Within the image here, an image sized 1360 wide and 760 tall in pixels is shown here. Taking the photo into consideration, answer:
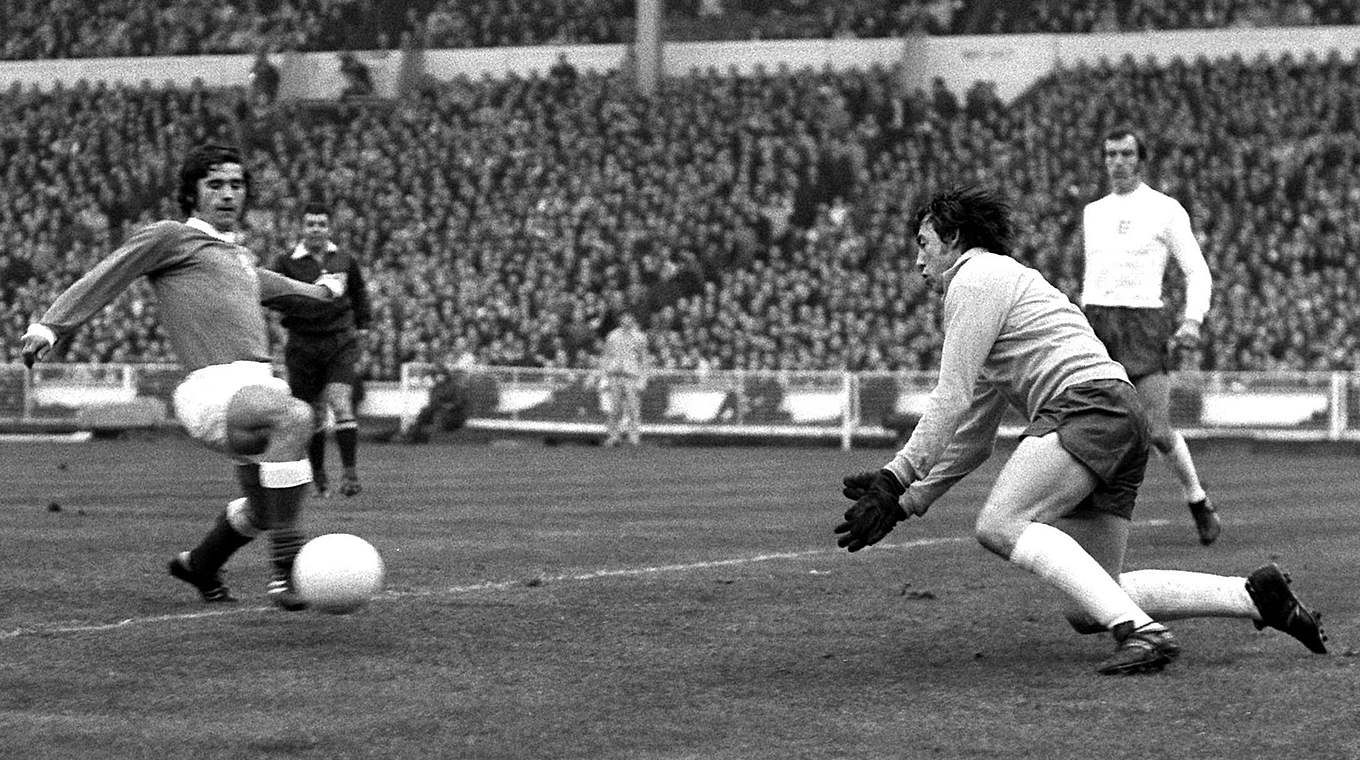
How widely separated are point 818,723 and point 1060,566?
1238 millimetres

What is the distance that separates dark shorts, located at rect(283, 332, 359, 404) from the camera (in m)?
15.4

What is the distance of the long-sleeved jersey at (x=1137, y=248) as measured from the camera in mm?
11641

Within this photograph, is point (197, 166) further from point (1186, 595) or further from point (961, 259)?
point (1186, 595)

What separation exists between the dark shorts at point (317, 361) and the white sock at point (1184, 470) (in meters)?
6.41

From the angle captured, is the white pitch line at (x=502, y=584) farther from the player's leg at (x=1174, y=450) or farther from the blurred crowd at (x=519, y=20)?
the blurred crowd at (x=519, y=20)

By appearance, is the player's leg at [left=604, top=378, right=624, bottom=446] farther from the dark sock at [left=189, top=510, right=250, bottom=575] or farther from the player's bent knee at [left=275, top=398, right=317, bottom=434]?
the player's bent knee at [left=275, top=398, right=317, bottom=434]

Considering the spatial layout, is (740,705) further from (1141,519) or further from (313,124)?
(313,124)

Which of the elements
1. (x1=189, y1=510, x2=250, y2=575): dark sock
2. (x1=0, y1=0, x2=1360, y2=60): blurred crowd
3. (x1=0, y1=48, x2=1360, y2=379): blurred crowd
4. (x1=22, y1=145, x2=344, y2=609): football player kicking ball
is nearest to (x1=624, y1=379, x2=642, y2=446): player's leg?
(x1=0, y1=48, x2=1360, y2=379): blurred crowd

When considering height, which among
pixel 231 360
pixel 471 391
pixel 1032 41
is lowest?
pixel 471 391

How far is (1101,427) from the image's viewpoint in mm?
6777

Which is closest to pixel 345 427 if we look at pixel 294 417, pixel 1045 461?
pixel 294 417

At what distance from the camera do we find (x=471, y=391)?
30.2 meters

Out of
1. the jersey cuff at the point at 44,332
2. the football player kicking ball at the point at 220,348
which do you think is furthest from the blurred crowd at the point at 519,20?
the jersey cuff at the point at 44,332

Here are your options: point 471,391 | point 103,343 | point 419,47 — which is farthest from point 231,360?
point 419,47
